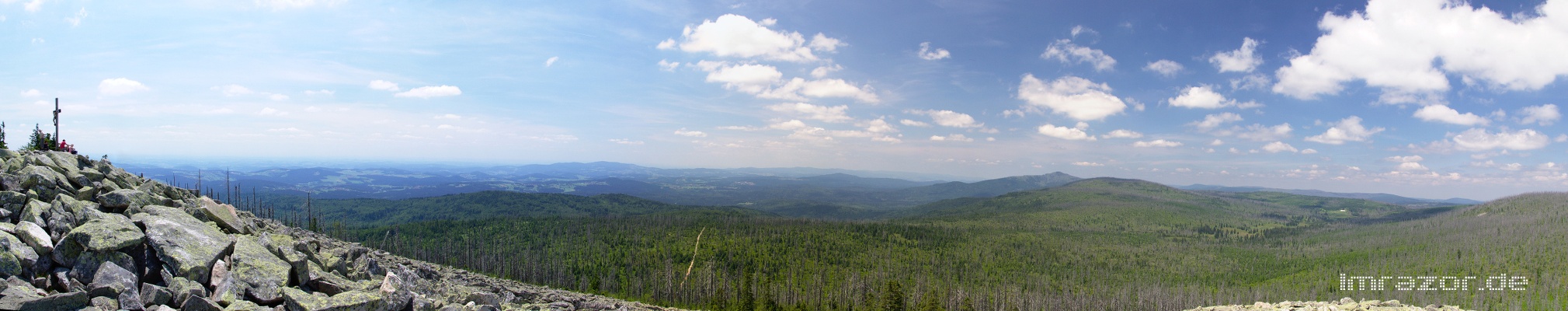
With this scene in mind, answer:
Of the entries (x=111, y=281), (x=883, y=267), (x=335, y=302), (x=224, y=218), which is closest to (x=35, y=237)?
(x=111, y=281)

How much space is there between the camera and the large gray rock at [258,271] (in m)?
15.6

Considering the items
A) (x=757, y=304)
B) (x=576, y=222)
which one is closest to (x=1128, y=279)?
(x=757, y=304)

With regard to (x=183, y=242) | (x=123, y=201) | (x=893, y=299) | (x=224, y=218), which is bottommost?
(x=893, y=299)

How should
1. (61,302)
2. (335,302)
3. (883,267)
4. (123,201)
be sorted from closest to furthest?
(61,302) → (335,302) → (123,201) → (883,267)

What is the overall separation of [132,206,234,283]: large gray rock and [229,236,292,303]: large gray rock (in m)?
0.52

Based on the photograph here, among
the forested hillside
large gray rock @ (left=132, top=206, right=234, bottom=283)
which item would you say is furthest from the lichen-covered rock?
the forested hillside

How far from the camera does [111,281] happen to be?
14.1 m

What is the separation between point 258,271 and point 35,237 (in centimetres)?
498

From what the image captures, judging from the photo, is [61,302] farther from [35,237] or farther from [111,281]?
[35,237]

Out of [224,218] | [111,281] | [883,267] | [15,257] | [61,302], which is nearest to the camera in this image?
[61,302]

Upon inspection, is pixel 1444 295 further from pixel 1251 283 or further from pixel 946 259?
pixel 946 259

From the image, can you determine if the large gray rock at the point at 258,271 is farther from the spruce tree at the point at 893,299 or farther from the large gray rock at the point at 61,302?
the spruce tree at the point at 893,299

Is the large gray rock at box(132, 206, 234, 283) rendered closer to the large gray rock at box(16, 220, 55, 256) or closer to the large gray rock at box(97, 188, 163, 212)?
the large gray rock at box(97, 188, 163, 212)

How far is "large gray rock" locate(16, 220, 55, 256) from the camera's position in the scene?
14.7m
